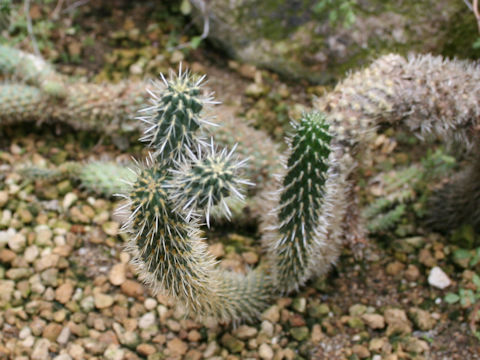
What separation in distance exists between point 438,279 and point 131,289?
1479mm

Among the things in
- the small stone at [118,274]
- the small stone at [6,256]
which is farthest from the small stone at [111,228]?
the small stone at [6,256]

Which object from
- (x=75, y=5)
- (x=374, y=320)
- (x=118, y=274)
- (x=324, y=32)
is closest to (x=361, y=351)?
(x=374, y=320)

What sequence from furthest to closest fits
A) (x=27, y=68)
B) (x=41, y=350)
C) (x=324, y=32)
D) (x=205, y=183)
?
(x=324, y=32)
(x=27, y=68)
(x=41, y=350)
(x=205, y=183)

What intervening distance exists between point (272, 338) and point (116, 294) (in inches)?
29.9

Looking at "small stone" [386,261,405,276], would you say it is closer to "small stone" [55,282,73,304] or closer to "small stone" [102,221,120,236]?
"small stone" [102,221,120,236]

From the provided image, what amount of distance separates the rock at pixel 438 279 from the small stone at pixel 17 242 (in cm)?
199

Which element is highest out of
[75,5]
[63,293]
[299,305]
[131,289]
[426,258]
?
[75,5]

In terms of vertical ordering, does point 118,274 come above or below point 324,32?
below

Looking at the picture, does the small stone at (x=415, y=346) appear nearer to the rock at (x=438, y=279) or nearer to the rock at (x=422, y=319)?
the rock at (x=422, y=319)

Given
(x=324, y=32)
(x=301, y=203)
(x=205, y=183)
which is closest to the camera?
(x=205, y=183)

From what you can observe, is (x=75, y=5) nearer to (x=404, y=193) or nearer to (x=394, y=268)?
(x=404, y=193)

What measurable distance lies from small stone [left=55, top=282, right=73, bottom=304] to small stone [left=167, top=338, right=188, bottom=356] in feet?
1.68

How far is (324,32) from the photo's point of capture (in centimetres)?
353

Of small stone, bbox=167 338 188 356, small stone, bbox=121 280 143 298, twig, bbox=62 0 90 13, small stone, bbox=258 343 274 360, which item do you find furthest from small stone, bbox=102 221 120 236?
twig, bbox=62 0 90 13
